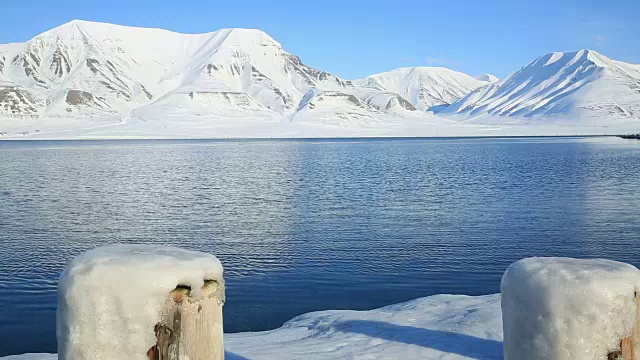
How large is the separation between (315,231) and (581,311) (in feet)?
61.3

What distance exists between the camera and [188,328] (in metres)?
4.93

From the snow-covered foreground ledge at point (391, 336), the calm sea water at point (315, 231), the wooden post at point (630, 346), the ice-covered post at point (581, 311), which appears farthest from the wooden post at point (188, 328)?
the calm sea water at point (315, 231)

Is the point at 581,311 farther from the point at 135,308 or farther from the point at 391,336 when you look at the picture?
the point at 391,336

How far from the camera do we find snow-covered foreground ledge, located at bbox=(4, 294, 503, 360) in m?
8.15

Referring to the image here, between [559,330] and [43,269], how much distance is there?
1522 centimetres

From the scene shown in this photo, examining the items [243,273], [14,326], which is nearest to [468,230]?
[243,273]

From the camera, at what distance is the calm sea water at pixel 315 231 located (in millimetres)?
15109

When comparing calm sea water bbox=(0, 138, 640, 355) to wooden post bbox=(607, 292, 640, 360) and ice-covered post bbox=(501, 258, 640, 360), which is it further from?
wooden post bbox=(607, 292, 640, 360)

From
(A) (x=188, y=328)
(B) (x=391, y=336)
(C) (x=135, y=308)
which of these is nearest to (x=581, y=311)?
(A) (x=188, y=328)

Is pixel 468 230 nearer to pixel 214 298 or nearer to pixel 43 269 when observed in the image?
pixel 43 269

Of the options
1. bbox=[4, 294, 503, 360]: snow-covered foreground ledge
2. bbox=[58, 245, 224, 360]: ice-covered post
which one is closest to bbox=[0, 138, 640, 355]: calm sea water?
bbox=[4, 294, 503, 360]: snow-covered foreground ledge

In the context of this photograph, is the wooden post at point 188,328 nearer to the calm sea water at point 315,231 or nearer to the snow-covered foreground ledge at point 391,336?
the snow-covered foreground ledge at point 391,336

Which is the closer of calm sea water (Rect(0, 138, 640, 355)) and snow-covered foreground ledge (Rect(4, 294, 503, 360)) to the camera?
snow-covered foreground ledge (Rect(4, 294, 503, 360))

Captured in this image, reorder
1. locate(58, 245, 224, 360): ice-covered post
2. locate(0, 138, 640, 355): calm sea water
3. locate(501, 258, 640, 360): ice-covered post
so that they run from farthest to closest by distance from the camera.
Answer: locate(0, 138, 640, 355): calm sea water, locate(501, 258, 640, 360): ice-covered post, locate(58, 245, 224, 360): ice-covered post
